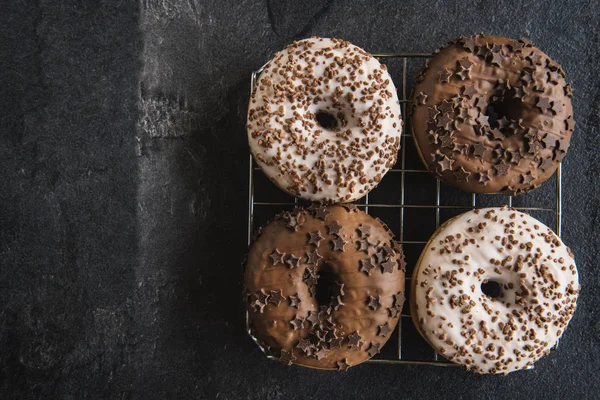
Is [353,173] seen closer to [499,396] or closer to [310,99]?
[310,99]

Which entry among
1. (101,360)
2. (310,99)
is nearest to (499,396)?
(310,99)

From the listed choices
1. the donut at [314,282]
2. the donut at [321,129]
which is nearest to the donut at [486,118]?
the donut at [321,129]

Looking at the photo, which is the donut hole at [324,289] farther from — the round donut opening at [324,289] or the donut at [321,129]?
the donut at [321,129]

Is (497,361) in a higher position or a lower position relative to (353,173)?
lower

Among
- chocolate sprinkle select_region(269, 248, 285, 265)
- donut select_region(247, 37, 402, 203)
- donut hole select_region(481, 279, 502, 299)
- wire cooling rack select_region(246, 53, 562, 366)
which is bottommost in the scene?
donut hole select_region(481, 279, 502, 299)

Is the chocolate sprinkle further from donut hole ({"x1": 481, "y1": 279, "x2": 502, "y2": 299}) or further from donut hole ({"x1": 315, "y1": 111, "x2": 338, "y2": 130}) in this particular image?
donut hole ({"x1": 481, "y1": 279, "x2": 502, "y2": 299})

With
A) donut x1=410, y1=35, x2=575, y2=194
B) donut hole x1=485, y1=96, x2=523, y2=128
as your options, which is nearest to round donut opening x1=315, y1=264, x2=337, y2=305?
donut x1=410, y1=35, x2=575, y2=194

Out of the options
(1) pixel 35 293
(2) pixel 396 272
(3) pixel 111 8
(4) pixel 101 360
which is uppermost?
(3) pixel 111 8
